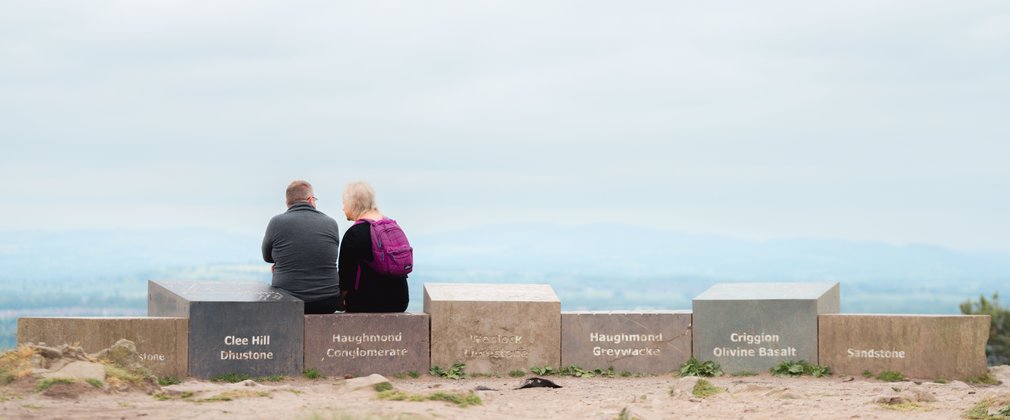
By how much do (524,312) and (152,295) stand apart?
4009 mm

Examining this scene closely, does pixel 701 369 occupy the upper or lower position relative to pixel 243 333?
lower

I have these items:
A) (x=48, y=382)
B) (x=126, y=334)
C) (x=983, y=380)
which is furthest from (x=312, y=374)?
(x=983, y=380)

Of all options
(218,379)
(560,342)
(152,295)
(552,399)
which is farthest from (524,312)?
(152,295)

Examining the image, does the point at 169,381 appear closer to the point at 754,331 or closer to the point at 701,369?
the point at 701,369

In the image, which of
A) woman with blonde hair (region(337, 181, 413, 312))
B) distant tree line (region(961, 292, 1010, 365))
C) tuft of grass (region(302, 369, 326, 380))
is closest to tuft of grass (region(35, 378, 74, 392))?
tuft of grass (region(302, 369, 326, 380))

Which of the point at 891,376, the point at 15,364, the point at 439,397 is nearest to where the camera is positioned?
the point at 439,397

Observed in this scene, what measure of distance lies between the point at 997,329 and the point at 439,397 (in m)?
30.4

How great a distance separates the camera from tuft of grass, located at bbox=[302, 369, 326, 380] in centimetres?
1219

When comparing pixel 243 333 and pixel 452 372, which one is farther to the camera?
pixel 452 372

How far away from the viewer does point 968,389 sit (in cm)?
1170

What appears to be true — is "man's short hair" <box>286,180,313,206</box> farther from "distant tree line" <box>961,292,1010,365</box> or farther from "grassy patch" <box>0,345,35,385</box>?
"distant tree line" <box>961,292,1010,365</box>

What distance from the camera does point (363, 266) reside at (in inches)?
499

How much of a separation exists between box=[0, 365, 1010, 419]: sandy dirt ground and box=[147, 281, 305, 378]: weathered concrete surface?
30 centimetres

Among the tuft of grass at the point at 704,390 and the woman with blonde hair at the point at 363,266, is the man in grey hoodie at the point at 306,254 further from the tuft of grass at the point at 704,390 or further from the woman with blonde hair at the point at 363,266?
the tuft of grass at the point at 704,390
